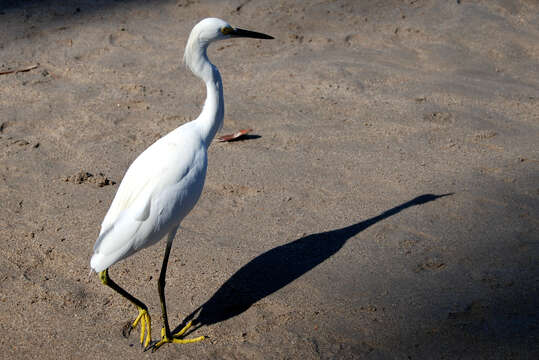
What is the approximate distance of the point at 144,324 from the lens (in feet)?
9.06

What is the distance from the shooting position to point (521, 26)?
5.68 metres

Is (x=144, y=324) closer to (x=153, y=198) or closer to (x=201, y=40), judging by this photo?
(x=153, y=198)

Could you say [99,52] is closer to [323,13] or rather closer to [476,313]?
[323,13]

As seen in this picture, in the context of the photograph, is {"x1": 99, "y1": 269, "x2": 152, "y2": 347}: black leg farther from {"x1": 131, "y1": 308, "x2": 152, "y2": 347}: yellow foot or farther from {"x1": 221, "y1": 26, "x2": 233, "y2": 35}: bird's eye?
{"x1": 221, "y1": 26, "x2": 233, "y2": 35}: bird's eye

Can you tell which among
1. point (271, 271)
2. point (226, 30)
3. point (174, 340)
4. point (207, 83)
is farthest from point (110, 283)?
point (226, 30)

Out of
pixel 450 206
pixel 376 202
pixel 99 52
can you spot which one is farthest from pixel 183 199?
pixel 99 52

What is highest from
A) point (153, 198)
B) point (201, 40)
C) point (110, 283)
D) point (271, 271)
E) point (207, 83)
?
point (201, 40)

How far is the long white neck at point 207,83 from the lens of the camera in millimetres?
2893

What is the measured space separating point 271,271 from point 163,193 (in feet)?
2.62

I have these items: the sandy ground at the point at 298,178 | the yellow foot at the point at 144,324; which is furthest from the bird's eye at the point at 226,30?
the yellow foot at the point at 144,324

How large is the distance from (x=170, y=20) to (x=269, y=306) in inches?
171

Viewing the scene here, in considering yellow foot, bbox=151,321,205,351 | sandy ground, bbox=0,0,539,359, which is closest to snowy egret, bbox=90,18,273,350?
yellow foot, bbox=151,321,205,351

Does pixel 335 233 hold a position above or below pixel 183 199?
below

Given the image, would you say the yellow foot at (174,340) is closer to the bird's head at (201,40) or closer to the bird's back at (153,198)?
the bird's back at (153,198)
